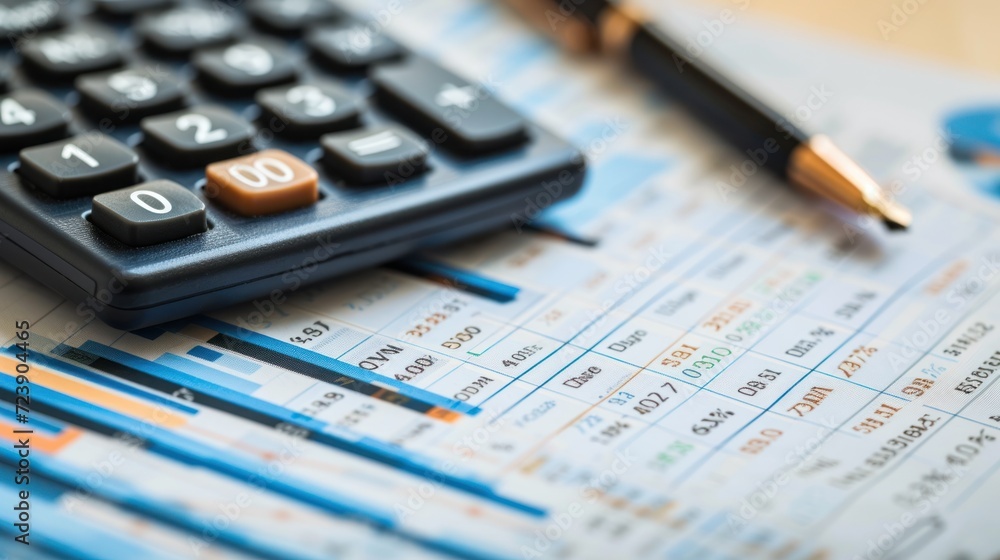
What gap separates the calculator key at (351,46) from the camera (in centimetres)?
48

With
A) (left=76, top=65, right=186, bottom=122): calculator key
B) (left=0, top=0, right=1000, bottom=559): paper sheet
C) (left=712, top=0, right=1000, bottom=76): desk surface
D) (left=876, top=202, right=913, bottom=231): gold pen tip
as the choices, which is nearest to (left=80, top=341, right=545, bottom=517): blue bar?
(left=0, top=0, right=1000, bottom=559): paper sheet

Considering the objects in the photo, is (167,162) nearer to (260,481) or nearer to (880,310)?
(260,481)

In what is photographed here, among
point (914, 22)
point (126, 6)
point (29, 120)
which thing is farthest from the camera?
point (914, 22)

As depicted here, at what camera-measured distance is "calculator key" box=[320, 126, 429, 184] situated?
406mm

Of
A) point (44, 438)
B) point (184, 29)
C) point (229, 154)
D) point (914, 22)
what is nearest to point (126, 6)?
point (184, 29)

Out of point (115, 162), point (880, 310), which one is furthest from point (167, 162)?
point (880, 310)

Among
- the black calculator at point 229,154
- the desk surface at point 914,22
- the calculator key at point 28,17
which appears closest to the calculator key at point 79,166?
the black calculator at point 229,154

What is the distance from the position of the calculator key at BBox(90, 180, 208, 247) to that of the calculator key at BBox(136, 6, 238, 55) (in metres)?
0.12

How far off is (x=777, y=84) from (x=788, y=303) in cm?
19

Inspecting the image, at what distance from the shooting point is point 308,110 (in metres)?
0.44

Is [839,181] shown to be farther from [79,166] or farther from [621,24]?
[79,166]

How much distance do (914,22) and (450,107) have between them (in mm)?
Answer: 322

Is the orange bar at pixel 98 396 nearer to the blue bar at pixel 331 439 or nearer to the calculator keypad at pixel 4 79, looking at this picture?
the blue bar at pixel 331 439

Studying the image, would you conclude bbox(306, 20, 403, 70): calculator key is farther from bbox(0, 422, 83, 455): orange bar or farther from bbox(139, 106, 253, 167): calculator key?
bbox(0, 422, 83, 455): orange bar
